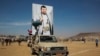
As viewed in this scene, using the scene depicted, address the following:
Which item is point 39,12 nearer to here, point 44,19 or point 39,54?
point 44,19

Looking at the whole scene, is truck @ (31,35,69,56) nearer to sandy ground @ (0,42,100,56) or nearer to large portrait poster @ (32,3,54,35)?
large portrait poster @ (32,3,54,35)

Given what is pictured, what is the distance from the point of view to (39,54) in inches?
722

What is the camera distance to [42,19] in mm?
24422

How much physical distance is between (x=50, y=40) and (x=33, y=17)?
440 centimetres

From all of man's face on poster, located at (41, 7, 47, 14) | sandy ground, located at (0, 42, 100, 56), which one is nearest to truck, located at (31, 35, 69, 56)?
man's face on poster, located at (41, 7, 47, 14)

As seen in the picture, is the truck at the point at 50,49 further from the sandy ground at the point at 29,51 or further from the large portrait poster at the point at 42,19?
the sandy ground at the point at 29,51

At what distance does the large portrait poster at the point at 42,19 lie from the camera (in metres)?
23.4

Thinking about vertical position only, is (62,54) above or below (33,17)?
below

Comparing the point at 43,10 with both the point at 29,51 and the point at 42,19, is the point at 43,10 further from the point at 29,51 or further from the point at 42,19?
the point at 29,51

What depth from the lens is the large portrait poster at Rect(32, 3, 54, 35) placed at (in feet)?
76.6

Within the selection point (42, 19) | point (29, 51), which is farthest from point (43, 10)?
point (29, 51)

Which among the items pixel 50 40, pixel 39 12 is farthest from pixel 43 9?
pixel 50 40

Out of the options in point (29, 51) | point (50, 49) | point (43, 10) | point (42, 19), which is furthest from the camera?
point (29, 51)

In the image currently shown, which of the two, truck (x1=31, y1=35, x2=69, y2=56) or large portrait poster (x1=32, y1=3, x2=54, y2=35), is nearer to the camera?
truck (x1=31, y1=35, x2=69, y2=56)
